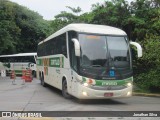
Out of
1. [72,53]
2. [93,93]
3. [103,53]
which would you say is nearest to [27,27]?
[72,53]

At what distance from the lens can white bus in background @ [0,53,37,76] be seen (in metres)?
45.3

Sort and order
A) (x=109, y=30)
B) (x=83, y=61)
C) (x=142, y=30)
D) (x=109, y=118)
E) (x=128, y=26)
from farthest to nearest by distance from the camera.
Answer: (x=128, y=26)
(x=142, y=30)
(x=109, y=30)
(x=83, y=61)
(x=109, y=118)

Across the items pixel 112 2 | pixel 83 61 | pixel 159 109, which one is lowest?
pixel 159 109

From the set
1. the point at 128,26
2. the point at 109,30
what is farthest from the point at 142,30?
the point at 109,30

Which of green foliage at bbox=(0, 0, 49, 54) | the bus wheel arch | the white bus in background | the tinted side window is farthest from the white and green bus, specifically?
green foliage at bbox=(0, 0, 49, 54)

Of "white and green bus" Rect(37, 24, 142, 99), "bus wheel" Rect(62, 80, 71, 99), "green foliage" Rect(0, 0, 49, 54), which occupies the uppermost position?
"green foliage" Rect(0, 0, 49, 54)

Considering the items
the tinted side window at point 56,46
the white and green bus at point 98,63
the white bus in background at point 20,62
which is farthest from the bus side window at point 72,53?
the white bus in background at point 20,62

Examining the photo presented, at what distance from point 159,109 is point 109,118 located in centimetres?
345

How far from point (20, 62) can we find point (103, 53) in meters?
32.4

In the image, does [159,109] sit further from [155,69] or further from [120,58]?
[155,69]

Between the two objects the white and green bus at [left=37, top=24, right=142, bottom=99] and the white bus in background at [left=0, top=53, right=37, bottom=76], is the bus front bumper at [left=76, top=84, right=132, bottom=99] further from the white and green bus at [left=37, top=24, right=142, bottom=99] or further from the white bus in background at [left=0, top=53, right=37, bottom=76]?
the white bus in background at [left=0, top=53, right=37, bottom=76]

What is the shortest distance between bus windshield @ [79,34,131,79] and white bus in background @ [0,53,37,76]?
29.7m

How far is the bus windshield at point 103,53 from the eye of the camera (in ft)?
50.9

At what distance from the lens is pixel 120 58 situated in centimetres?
1587
